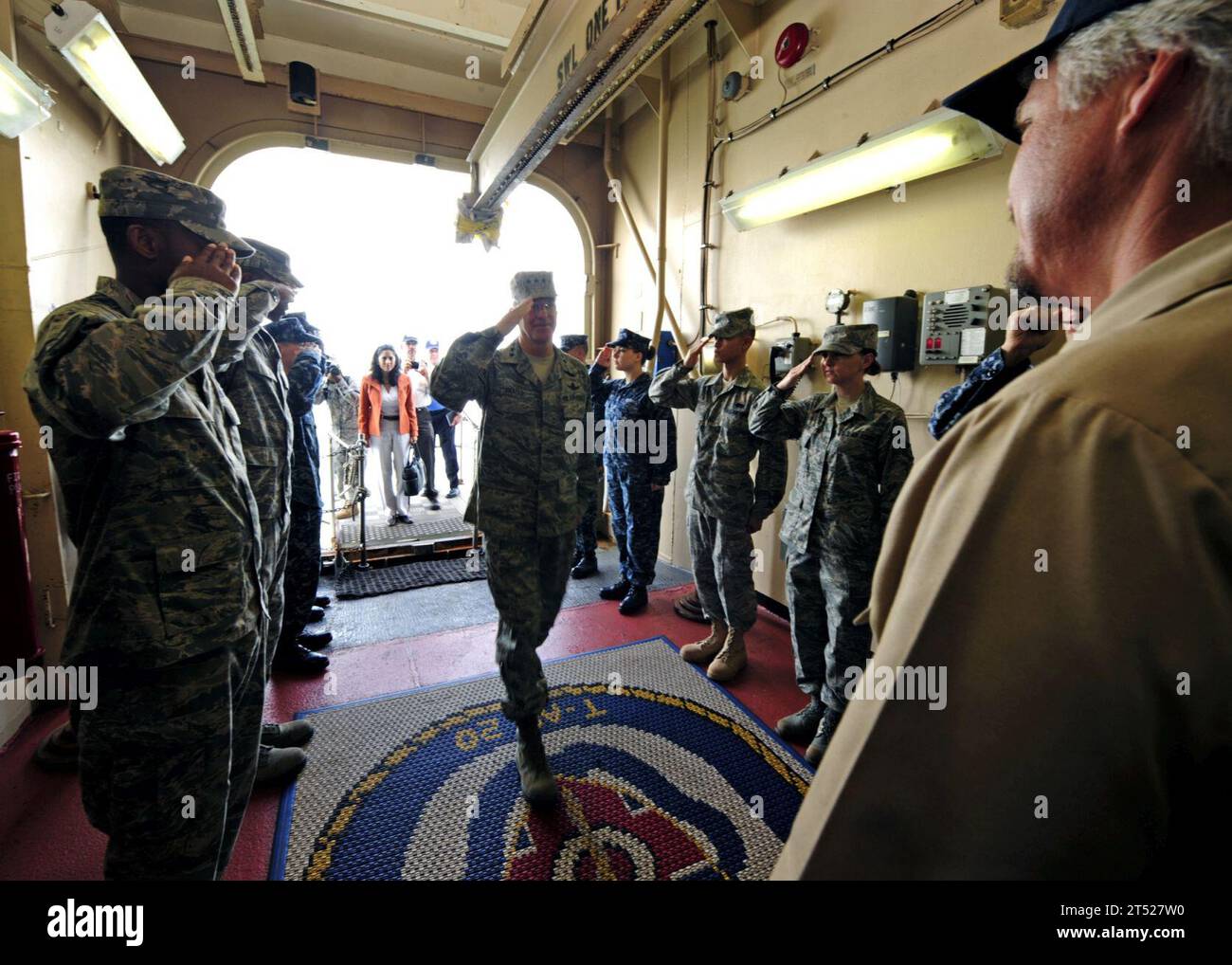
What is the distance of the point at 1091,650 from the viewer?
33cm

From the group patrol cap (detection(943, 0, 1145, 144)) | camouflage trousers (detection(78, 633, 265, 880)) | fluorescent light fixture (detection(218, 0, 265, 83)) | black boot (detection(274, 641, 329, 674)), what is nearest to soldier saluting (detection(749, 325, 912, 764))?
patrol cap (detection(943, 0, 1145, 144))

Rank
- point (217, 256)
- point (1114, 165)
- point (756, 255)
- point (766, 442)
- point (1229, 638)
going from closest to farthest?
point (1229, 638)
point (1114, 165)
point (217, 256)
point (766, 442)
point (756, 255)

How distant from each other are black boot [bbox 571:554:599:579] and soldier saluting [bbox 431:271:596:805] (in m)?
2.29

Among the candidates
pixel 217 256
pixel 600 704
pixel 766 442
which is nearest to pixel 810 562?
pixel 766 442

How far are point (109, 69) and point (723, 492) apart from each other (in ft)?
12.4

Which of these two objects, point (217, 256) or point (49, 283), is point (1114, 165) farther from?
point (49, 283)

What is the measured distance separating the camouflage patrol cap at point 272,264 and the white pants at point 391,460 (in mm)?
3105

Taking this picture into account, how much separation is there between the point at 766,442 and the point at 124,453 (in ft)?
9.07

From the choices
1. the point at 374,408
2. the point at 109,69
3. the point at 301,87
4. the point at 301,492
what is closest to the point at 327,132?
the point at 301,87

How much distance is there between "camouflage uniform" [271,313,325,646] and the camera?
302 centimetres

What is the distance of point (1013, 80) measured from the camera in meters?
0.76

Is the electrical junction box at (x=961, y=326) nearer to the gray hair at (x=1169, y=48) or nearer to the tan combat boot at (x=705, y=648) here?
the tan combat boot at (x=705, y=648)

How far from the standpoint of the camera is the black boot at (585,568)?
4.55 m

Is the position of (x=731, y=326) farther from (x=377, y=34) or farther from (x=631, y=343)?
(x=377, y=34)
